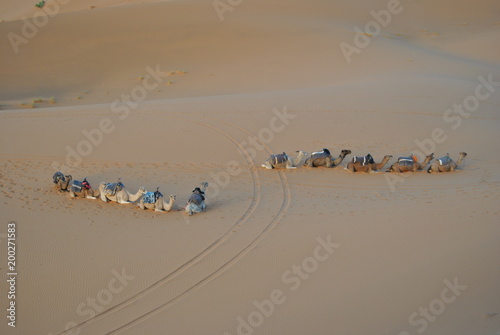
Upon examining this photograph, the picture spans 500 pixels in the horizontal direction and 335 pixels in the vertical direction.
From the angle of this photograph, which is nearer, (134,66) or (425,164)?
(425,164)

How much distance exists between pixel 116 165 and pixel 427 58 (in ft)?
64.4

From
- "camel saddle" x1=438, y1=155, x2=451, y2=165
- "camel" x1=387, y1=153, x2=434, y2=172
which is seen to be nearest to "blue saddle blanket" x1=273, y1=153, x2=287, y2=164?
"camel" x1=387, y1=153, x2=434, y2=172

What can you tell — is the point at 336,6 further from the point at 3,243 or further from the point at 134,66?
the point at 3,243

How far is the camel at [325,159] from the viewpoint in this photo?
45.8 ft

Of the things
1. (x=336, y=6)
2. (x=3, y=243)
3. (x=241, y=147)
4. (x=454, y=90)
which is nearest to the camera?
(x=3, y=243)

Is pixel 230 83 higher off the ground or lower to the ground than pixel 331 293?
higher

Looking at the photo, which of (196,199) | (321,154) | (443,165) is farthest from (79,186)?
(443,165)

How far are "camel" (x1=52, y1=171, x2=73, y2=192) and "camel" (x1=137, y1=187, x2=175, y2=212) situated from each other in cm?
226

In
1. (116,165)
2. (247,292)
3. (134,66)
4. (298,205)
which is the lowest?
(247,292)

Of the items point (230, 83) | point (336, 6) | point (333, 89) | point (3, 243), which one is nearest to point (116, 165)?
point (3, 243)

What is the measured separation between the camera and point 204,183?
39.0 feet

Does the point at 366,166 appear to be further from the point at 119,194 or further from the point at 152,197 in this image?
the point at 119,194

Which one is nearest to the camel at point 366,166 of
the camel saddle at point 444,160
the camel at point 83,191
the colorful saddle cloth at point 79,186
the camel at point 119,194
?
the camel saddle at point 444,160

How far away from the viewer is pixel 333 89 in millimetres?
21031
